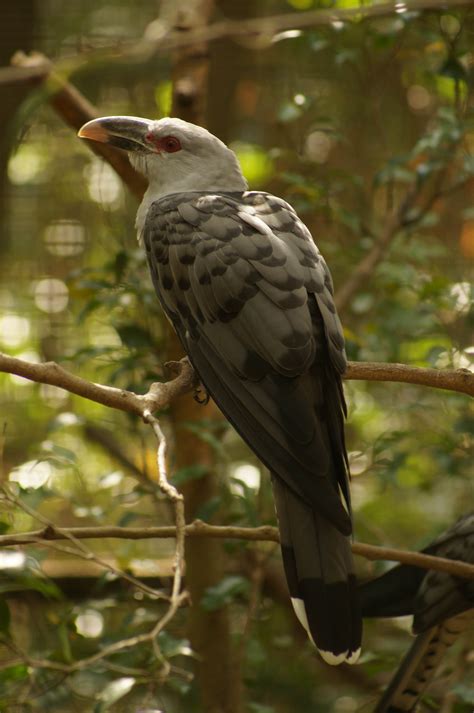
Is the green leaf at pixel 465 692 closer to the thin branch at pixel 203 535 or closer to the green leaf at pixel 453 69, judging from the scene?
the thin branch at pixel 203 535

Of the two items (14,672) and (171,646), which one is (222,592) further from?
(14,672)

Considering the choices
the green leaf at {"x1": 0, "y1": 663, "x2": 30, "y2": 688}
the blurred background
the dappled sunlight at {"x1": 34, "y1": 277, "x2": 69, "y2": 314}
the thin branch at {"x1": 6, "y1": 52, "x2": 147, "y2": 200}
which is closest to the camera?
the green leaf at {"x1": 0, "y1": 663, "x2": 30, "y2": 688}

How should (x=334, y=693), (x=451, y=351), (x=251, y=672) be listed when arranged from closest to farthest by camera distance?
1. (x=451, y=351)
2. (x=251, y=672)
3. (x=334, y=693)

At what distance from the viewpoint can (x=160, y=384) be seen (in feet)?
6.67

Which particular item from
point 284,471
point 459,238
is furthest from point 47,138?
point 284,471

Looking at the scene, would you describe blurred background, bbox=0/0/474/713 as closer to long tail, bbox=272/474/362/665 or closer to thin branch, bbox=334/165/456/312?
thin branch, bbox=334/165/456/312

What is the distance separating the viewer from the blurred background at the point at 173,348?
2.70m

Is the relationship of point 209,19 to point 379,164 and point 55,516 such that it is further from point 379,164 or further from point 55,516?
point 55,516

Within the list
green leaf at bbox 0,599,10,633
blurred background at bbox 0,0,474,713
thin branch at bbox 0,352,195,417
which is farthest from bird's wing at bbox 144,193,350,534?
green leaf at bbox 0,599,10,633

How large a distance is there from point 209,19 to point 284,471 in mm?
1938

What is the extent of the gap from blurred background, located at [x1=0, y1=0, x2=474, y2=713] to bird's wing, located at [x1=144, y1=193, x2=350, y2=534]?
1.42 feet

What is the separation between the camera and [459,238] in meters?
4.85

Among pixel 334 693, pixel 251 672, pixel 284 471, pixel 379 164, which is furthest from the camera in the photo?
pixel 379 164

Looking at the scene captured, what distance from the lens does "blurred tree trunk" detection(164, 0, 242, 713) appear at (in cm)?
298
